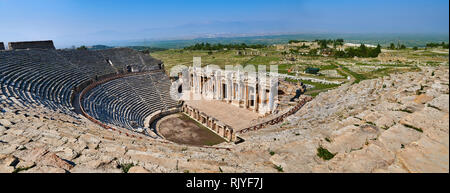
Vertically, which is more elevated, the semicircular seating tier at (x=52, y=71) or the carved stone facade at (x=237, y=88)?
the semicircular seating tier at (x=52, y=71)

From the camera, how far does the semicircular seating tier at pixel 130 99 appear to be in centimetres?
2225

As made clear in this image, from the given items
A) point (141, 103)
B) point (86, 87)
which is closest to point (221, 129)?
point (141, 103)

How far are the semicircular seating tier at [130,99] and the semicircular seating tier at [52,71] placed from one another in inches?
85.4

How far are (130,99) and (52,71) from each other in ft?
28.2

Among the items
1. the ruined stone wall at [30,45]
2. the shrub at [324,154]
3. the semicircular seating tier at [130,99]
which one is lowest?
the semicircular seating tier at [130,99]

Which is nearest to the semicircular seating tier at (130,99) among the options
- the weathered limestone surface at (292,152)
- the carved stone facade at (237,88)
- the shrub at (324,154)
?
the carved stone facade at (237,88)

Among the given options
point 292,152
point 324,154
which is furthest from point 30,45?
point 324,154

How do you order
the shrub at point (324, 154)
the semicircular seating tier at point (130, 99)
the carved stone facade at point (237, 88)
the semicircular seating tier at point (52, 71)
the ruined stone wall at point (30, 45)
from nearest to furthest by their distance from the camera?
the shrub at point (324, 154) < the semicircular seating tier at point (52, 71) < the semicircular seating tier at point (130, 99) < the carved stone facade at point (237, 88) < the ruined stone wall at point (30, 45)

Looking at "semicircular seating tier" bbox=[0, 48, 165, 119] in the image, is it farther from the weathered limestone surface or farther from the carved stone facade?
the carved stone facade

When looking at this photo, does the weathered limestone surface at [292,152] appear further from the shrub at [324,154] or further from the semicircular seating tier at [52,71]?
the semicircular seating tier at [52,71]

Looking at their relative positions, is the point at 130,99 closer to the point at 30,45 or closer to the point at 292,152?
the point at 30,45

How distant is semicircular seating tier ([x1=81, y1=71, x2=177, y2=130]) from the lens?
73.0 ft

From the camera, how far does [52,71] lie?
2564cm
